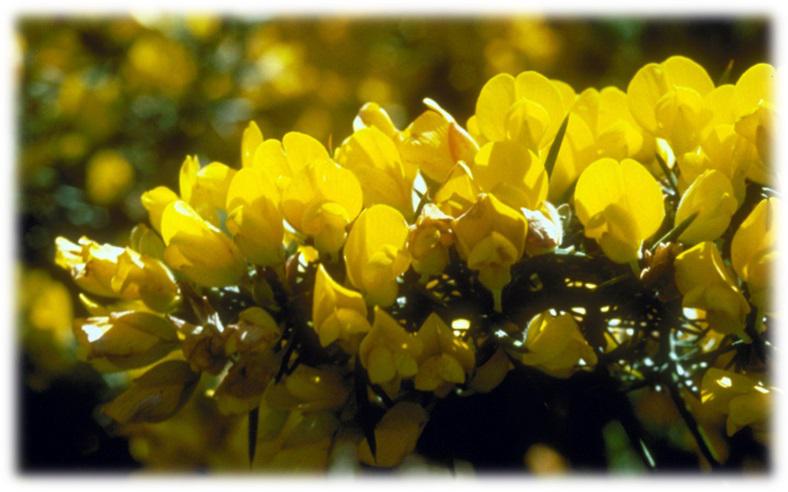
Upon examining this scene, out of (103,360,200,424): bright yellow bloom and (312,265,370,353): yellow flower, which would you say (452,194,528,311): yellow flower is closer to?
(312,265,370,353): yellow flower

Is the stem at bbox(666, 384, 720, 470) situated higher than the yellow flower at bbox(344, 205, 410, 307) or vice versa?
the yellow flower at bbox(344, 205, 410, 307)

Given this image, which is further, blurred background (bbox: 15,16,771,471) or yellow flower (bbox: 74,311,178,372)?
blurred background (bbox: 15,16,771,471)

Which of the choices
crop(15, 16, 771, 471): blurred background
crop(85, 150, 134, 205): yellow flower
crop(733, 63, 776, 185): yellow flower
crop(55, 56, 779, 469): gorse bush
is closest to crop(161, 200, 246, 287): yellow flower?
crop(55, 56, 779, 469): gorse bush

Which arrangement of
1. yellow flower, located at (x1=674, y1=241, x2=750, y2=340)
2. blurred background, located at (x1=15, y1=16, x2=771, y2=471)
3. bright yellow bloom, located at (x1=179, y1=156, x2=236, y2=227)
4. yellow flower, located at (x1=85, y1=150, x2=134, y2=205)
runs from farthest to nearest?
yellow flower, located at (x1=85, y1=150, x2=134, y2=205) < blurred background, located at (x1=15, y1=16, x2=771, y2=471) < bright yellow bloom, located at (x1=179, y1=156, x2=236, y2=227) < yellow flower, located at (x1=674, y1=241, x2=750, y2=340)

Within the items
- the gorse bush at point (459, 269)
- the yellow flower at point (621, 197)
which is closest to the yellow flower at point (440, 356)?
the gorse bush at point (459, 269)

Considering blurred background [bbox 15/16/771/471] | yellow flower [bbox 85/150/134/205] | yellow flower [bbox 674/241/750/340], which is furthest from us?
yellow flower [bbox 85/150/134/205]

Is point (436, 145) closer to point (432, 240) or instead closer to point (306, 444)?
point (432, 240)

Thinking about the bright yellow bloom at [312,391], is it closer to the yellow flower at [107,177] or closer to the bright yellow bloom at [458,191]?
the bright yellow bloom at [458,191]

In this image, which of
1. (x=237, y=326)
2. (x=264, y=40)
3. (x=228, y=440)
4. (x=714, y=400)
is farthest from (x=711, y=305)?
(x=264, y=40)

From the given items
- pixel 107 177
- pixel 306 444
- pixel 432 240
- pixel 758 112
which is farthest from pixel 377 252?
pixel 107 177

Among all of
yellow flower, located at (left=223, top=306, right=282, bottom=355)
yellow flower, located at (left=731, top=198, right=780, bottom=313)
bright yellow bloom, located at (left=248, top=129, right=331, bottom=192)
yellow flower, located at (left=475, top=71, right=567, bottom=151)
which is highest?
yellow flower, located at (left=475, top=71, right=567, bottom=151)
